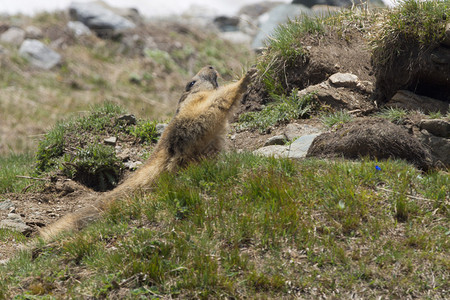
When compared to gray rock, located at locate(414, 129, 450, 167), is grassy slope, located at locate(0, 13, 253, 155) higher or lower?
lower

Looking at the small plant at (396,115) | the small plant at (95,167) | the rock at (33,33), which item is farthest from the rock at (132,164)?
the rock at (33,33)

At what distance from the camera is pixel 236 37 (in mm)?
26406

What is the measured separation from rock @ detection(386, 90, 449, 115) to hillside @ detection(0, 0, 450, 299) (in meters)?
0.02

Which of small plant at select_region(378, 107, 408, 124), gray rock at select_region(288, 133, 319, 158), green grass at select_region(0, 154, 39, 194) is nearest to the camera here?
gray rock at select_region(288, 133, 319, 158)

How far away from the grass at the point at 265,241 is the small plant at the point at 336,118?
68.8 inches

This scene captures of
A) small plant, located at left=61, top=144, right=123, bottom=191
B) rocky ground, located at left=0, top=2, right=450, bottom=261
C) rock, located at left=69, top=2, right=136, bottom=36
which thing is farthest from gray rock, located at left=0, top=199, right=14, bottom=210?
rock, located at left=69, top=2, right=136, bottom=36

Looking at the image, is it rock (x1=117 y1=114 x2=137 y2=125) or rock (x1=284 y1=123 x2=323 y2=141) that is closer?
rock (x1=284 y1=123 x2=323 y2=141)

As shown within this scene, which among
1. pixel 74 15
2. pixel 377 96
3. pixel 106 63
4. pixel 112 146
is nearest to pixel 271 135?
pixel 377 96

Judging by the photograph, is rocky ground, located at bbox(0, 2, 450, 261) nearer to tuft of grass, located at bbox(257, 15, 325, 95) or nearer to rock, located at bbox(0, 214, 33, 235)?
rock, located at bbox(0, 214, 33, 235)

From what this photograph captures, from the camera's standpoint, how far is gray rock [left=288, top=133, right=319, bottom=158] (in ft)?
21.8

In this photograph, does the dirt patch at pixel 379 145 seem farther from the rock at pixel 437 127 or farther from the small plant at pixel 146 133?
the small plant at pixel 146 133

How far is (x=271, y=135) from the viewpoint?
7.98m

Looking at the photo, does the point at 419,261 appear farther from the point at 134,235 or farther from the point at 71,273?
the point at 71,273

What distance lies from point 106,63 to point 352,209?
1797 centimetres
